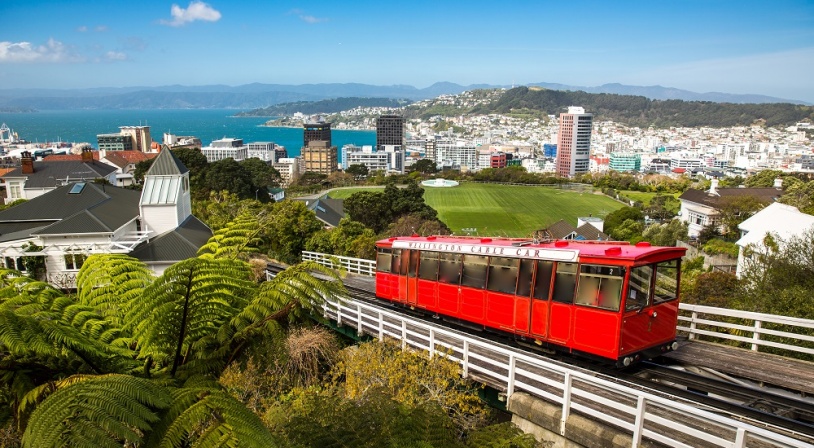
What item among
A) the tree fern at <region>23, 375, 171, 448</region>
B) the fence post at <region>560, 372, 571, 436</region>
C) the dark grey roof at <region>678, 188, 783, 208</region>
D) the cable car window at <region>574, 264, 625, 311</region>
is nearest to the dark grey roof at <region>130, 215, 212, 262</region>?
the cable car window at <region>574, 264, 625, 311</region>

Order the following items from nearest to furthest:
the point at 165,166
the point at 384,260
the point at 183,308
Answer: the point at 183,308 < the point at 384,260 < the point at 165,166

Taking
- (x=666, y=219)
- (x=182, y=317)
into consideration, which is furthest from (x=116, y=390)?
(x=666, y=219)

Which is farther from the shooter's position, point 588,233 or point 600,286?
point 588,233

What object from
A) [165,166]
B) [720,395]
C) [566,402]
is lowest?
[720,395]

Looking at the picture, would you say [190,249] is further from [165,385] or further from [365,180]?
[365,180]

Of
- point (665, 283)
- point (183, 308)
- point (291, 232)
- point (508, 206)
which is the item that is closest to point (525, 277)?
point (665, 283)

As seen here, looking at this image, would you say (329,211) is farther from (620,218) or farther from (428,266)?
(428,266)
